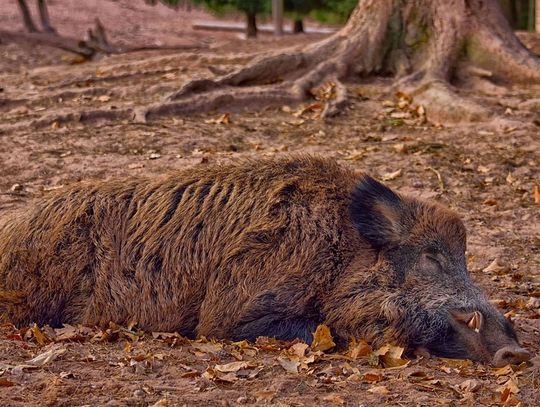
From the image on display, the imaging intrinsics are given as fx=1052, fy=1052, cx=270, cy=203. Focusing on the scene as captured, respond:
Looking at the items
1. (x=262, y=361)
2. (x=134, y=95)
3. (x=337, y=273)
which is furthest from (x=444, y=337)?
(x=134, y=95)

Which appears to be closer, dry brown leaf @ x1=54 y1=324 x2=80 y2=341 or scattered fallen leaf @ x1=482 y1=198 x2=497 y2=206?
dry brown leaf @ x1=54 y1=324 x2=80 y2=341

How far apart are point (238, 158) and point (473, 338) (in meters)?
2.91

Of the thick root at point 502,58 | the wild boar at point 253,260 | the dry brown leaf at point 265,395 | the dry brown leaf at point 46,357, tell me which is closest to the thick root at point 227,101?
the thick root at point 502,58

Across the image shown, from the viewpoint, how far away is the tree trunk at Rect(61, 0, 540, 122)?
1179cm

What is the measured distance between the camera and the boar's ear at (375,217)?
6043 millimetres

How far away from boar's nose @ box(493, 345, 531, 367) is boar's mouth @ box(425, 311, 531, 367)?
0.03 meters

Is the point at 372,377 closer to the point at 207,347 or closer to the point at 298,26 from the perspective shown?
the point at 207,347

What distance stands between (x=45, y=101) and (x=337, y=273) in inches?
276

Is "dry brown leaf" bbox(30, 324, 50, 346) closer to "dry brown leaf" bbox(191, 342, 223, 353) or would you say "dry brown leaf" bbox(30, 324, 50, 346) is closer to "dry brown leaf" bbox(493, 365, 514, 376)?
"dry brown leaf" bbox(191, 342, 223, 353)

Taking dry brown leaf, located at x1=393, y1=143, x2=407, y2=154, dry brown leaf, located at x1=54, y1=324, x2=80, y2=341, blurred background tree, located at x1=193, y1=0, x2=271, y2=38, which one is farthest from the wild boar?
blurred background tree, located at x1=193, y1=0, x2=271, y2=38

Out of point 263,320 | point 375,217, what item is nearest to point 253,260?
point 263,320

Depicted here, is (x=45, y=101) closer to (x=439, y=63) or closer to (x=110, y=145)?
(x=110, y=145)

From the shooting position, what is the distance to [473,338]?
5668 millimetres

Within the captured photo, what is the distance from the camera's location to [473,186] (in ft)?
30.5
